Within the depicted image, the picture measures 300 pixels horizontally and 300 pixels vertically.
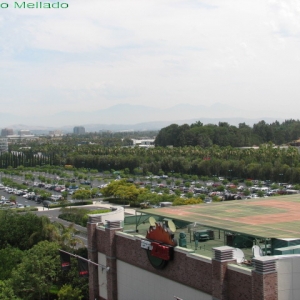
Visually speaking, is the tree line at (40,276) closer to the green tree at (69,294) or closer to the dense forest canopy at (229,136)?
the green tree at (69,294)

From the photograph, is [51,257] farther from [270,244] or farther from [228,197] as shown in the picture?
[228,197]

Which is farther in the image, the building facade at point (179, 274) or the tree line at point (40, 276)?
the tree line at point (40, 276)

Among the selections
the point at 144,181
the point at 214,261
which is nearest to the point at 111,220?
the point at 214,261

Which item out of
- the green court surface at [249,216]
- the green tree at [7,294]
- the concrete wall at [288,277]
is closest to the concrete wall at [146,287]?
the green court surface at [249,216]

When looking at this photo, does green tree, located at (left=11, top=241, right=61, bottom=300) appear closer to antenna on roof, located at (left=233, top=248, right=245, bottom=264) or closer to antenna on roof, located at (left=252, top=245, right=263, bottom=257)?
antenna on roof, located at (left=233, top=248, right=245, bottom=264)

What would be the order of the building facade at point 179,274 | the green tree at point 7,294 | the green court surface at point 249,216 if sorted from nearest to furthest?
1. the building facade at point 179,274
2. the green court surface at point 249,216
3. the green tree at point 7,294

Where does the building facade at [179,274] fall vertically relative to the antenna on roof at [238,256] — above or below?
below

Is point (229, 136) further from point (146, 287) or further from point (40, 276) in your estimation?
point (146, 287)

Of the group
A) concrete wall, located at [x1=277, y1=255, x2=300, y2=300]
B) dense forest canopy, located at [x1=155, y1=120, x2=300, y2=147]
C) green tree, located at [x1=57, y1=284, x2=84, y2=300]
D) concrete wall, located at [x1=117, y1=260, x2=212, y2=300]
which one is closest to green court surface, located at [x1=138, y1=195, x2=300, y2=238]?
→ concrete wall, located at [x1=277, y1=255, x2=300, y2=300]

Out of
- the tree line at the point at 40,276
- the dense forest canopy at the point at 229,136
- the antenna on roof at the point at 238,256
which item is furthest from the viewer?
the dense forest canopy at the point at 229,136

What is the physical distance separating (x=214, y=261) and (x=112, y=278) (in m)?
7.71

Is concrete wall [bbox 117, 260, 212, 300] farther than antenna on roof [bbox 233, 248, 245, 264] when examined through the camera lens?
Yes

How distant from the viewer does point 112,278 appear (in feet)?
82.5

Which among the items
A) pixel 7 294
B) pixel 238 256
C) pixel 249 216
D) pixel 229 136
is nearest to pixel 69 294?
pixel 7 294
